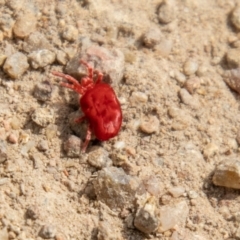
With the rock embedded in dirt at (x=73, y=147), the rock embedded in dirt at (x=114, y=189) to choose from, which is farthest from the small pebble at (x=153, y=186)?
the rock embedded in dirt at (x=73, y=147)

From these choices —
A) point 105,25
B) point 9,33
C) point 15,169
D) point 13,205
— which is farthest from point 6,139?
point 105,25

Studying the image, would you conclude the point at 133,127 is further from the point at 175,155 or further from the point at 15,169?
the point at 15,169

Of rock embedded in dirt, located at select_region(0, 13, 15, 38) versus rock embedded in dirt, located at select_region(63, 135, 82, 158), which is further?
rock embedded in dirt, located at select_region(0, 13, 15, 38)

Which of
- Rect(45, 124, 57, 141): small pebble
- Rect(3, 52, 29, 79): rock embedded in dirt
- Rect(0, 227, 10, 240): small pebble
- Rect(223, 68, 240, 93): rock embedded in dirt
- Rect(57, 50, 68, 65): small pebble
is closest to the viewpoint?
Rect(0, 227, 10, 240): small pebble

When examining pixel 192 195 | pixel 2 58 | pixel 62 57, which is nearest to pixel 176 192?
pixel 192 195

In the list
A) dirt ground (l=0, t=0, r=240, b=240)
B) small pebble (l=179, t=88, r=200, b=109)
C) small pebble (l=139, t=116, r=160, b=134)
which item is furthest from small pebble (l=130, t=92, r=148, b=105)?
small pebble (l=179, t=88, r=200, b=109)

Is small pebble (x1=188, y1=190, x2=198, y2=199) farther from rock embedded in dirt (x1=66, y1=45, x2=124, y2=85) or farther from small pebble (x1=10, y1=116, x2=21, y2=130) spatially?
small pebble (x1=10, y1=116, x2=21, y2=130)
